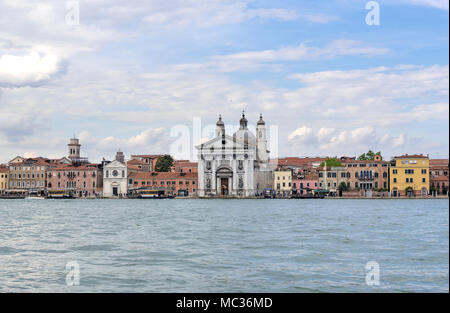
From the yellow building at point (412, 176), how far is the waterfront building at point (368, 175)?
1934 mm

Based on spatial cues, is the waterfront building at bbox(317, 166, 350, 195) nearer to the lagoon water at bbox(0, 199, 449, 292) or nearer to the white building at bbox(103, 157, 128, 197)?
the white building at bbox(103, 157, 128, 197)

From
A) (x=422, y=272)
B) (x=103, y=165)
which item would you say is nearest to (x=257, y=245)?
(x=422, y=272)

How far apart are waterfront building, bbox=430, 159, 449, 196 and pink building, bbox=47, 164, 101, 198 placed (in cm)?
3910

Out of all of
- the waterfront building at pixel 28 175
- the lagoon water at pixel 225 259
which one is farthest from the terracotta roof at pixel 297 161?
the lagoon water at pixel 225 259

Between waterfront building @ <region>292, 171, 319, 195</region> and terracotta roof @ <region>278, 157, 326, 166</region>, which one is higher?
terracotta roof @ <region>278, 157, 326, 166</region>

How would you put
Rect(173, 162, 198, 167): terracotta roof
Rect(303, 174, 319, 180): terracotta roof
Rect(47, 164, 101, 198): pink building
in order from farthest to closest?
Rect(173, 162, 198, 167): terracotta roof
Rect(47, 164, 101, 198): pink building
Rect(303, 174, 319, 180): terracotta roof

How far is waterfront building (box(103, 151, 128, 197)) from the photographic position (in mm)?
68438

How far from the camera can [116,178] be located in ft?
225

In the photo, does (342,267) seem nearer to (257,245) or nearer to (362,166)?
(257,245)

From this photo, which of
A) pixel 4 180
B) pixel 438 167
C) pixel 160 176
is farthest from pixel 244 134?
pixel 4 180

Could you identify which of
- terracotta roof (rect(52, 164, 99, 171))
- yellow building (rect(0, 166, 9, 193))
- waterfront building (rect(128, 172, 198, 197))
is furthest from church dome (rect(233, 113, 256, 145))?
yellow building (rect(0, 166, 9, 193))

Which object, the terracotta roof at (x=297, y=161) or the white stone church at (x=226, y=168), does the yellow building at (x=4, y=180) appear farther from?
the terracotta roof at (x=297, y=161)

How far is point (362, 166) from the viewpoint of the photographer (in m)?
64.5
